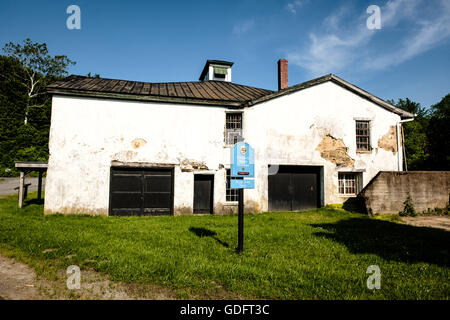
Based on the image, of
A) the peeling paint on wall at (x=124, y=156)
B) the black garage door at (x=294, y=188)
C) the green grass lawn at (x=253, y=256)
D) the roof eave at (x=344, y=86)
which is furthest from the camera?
the roof eave at (x=344, y=86)

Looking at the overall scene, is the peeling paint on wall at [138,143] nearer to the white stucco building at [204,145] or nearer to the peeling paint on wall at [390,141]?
the white stucco building at [204,145]

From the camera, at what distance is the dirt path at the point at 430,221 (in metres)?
9.45

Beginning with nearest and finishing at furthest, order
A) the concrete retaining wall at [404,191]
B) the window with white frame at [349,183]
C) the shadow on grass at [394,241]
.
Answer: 1. the shadow on grass at [394,241]
2. the concrete retaining wall at [404,191]
3. the window with white frame at [349,183]

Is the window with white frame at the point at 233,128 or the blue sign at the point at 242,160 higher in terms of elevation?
the window with white frame at the point at 233,128

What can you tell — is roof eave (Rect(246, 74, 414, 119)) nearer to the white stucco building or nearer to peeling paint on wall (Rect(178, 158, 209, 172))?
the white stucco building

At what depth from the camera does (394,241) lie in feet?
22.6

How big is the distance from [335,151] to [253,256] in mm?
10316

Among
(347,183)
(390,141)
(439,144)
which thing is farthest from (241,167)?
(439,144)

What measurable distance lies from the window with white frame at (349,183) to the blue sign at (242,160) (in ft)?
33.1

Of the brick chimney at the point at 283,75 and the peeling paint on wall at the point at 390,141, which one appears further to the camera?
the brick chimney at the point at 283,75

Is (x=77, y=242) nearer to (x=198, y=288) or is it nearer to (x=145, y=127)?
(x=198, y=288)

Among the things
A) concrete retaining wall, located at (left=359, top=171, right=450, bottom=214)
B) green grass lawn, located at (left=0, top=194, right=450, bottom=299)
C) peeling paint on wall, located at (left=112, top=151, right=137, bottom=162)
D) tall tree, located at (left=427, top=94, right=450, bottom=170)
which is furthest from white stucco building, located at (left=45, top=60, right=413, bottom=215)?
tall tree, located at (left=427, top=94, right=450, bottom=170)

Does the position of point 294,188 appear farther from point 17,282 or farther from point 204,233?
point 17,282

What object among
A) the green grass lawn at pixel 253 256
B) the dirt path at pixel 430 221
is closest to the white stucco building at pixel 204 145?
the green grass lawn at pixel 253 256
